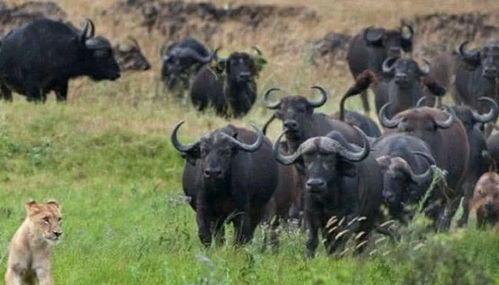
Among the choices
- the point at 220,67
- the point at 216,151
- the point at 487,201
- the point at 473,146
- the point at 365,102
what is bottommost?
the point at 365,102

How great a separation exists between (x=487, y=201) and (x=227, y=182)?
371 centimetres

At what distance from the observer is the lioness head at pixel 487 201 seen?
19.8 m

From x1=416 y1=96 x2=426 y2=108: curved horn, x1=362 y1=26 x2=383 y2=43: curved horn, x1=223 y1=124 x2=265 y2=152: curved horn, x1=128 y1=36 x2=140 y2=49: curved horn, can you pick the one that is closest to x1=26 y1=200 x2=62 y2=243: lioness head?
x1=223 y1=124 x2=265 y2=152: curved horn

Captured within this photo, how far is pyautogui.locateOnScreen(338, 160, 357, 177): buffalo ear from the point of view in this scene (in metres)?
16.8

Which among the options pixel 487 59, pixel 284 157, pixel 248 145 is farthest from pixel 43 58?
pixel 284 157

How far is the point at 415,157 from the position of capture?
18719 mm

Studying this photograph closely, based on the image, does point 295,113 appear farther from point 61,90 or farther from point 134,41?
point 134,41

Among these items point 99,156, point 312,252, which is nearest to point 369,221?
point 312,252

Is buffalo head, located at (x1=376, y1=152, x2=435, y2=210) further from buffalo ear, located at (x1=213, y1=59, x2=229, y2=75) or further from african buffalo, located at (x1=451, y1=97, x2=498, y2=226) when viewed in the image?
buffalo ear, located at (x1=213, y1=59, x2=229, y2=75)

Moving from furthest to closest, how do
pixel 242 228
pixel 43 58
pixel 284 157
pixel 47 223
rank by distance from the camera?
pixel 43 58
pixel 242 228
pixel 284 157
pixel 47 223

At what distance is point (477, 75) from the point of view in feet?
103

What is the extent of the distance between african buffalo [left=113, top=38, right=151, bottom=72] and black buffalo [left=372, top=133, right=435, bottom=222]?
18.7 meters

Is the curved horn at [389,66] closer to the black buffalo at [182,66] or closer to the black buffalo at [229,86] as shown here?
the black buffalo at [229,86]

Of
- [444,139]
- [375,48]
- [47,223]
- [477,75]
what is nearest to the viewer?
[47,223]
